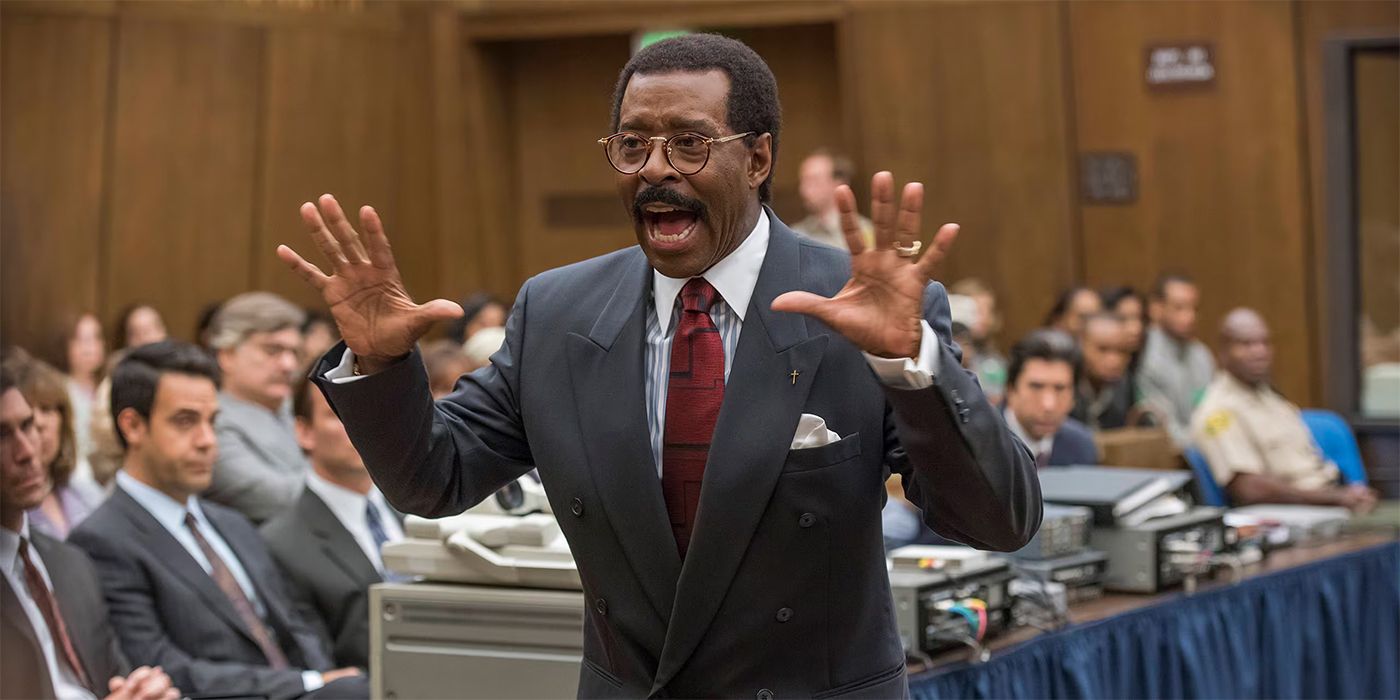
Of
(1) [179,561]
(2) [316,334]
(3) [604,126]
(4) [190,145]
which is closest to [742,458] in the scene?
(1) [179,561]

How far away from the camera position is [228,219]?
7941mm

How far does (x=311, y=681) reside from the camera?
312cm

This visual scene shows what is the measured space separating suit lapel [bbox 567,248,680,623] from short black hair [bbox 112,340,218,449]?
188 centimetres

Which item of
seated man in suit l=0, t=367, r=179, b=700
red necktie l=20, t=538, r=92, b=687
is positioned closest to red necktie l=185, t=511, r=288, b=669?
seated man in suit l=0, t=367, r=179, b=700

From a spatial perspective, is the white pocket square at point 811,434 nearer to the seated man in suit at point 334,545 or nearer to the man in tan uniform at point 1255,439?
the seated man in suit at point 334,545

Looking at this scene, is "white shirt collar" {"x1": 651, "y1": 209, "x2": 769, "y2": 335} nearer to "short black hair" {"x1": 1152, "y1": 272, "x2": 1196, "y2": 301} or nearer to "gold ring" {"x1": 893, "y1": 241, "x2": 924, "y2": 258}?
"gold ring" {"x1": 893, "y1": 241, "x2": 924, "y2": 258}

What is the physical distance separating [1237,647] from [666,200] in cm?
287

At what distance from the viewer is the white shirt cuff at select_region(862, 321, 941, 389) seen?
1.58m

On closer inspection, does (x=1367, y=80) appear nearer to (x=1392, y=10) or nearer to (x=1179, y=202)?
(x=1392, y=10)

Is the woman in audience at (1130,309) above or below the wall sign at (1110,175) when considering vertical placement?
below

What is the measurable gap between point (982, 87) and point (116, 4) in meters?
4.04

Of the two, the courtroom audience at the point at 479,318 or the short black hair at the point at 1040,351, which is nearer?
the short black hair at the point at 1040,351

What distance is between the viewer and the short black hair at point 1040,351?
4.92m

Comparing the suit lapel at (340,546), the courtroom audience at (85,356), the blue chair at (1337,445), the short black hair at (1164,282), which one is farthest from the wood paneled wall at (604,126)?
the suit lapel at (340,546)
